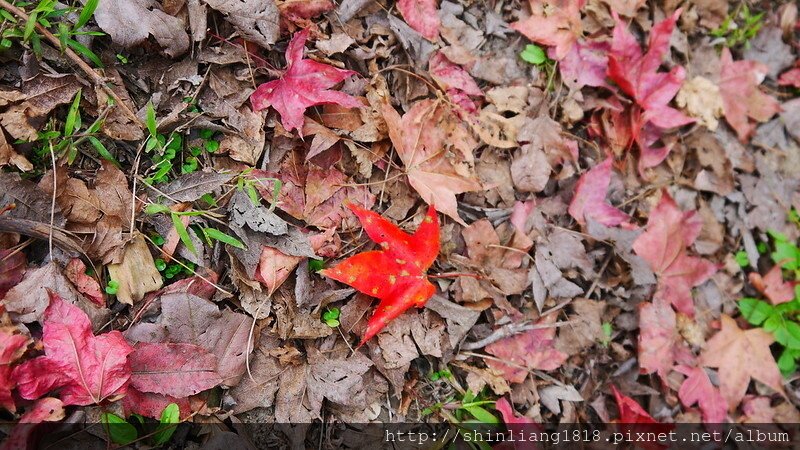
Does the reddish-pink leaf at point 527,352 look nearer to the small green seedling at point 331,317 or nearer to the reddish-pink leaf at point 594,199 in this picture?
the reddish-pink leaf at point 594,199

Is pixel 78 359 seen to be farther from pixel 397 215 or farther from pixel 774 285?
pixel 774 285

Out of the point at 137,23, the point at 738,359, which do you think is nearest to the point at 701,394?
the point at 738,359

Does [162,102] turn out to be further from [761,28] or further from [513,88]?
[761,28]

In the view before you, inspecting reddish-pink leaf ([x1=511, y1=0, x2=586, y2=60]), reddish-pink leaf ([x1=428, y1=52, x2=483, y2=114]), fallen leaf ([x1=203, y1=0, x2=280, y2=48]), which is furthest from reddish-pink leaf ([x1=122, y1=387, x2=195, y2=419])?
reddish-pink leaf ([x1=511, y1=0, x2=586, y2=60])

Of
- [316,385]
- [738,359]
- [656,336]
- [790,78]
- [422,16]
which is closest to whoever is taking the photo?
[316,385]

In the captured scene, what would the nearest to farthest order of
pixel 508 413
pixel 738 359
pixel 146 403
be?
1. pixel 146 403
2. pixel 508 413
3. pixel 738 359

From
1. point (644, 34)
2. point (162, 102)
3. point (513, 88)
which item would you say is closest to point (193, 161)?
point (162, 102)
